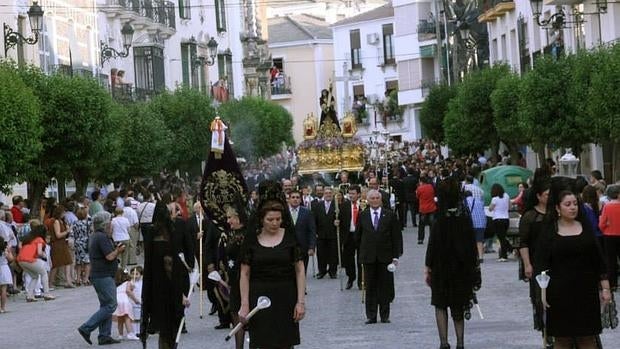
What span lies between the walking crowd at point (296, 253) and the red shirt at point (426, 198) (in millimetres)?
1647

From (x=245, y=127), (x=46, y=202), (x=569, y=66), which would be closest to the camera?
(x=46, y=202)

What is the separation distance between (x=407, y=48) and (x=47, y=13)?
44356 millimetres

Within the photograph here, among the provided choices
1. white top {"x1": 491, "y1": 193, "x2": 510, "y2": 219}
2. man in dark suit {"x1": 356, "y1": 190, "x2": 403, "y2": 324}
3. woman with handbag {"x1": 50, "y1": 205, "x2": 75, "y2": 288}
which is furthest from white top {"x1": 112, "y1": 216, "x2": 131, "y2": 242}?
man in dark suit {"x1": 356, "y1": 190, "x2": 403, "y2": 324}

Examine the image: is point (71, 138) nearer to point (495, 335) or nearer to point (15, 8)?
point (15, 8)

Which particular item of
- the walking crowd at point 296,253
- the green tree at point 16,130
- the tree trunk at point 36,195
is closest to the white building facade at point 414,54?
the tree trunk at point 36,195

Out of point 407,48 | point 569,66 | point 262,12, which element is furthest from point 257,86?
point 569,66

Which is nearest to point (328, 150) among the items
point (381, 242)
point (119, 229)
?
point (119, 229)

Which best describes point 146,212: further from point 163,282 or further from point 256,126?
point 256,126

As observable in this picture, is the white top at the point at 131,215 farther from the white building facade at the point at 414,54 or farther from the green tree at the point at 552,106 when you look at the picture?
the white building facade at the point at 414,54

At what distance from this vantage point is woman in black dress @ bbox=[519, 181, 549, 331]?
14.0 metres

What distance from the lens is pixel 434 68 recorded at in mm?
88062

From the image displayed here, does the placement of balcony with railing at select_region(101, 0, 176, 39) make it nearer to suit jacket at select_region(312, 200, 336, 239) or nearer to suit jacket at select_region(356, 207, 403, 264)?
suit jacket at select_region(312, 200, 336, 239)

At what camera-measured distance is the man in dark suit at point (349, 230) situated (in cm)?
2677

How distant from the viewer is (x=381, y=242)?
819 inches
